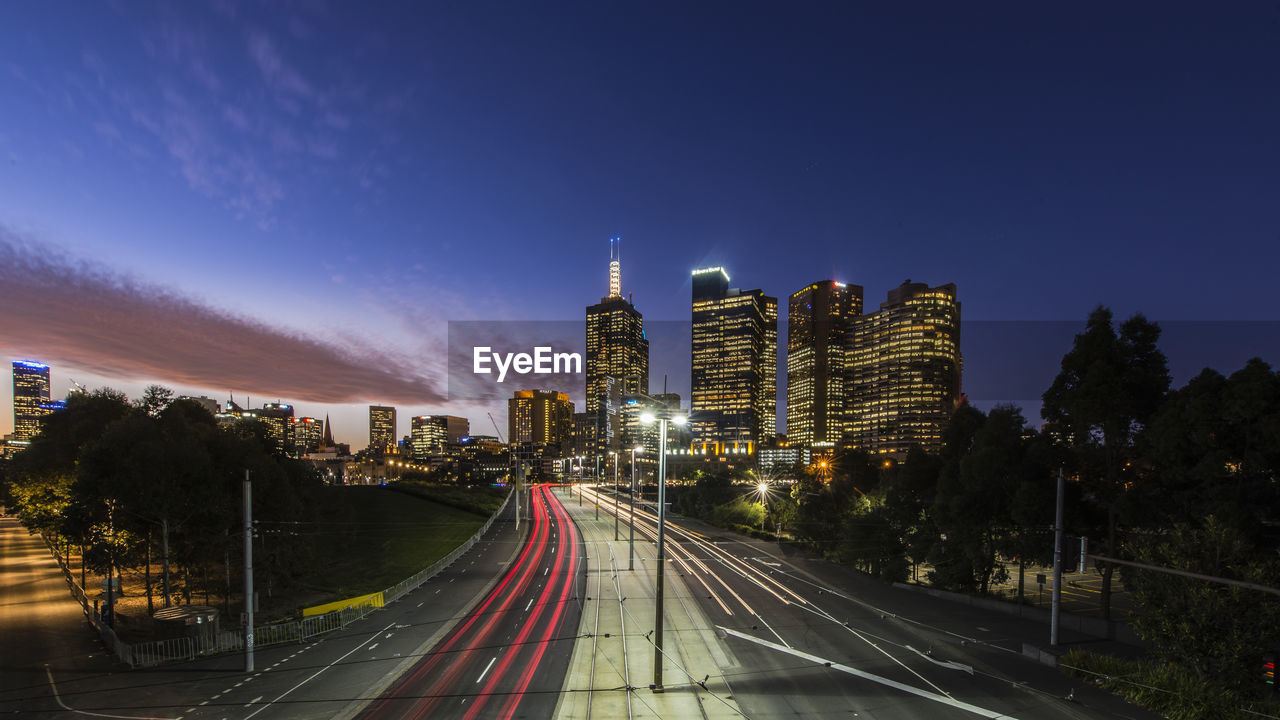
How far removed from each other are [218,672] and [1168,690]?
3261cm

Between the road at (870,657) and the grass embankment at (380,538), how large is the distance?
25.8 metres

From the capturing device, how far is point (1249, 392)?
21594mm

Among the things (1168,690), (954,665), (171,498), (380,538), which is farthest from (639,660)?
(380,538)

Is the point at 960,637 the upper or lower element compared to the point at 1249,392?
lower

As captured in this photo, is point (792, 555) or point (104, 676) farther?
point (792, 555)

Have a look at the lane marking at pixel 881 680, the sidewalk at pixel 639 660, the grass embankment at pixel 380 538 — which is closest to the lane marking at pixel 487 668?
the sidewalk at pixel 639 660

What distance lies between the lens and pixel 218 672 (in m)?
21.8

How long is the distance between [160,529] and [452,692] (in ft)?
77.6

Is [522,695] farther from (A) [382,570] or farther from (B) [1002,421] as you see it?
(A) [382,570]

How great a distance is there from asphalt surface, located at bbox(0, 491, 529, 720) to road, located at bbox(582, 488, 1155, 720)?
13532 millimetres

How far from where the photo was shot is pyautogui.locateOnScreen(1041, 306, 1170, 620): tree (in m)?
26.6

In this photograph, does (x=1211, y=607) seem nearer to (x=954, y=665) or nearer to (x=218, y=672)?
(x=954, y=665)

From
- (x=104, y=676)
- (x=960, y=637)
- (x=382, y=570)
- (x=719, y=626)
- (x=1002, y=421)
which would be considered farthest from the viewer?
(x=382, y=570)

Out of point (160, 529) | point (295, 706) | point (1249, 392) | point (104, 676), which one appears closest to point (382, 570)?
point (160, 529)
